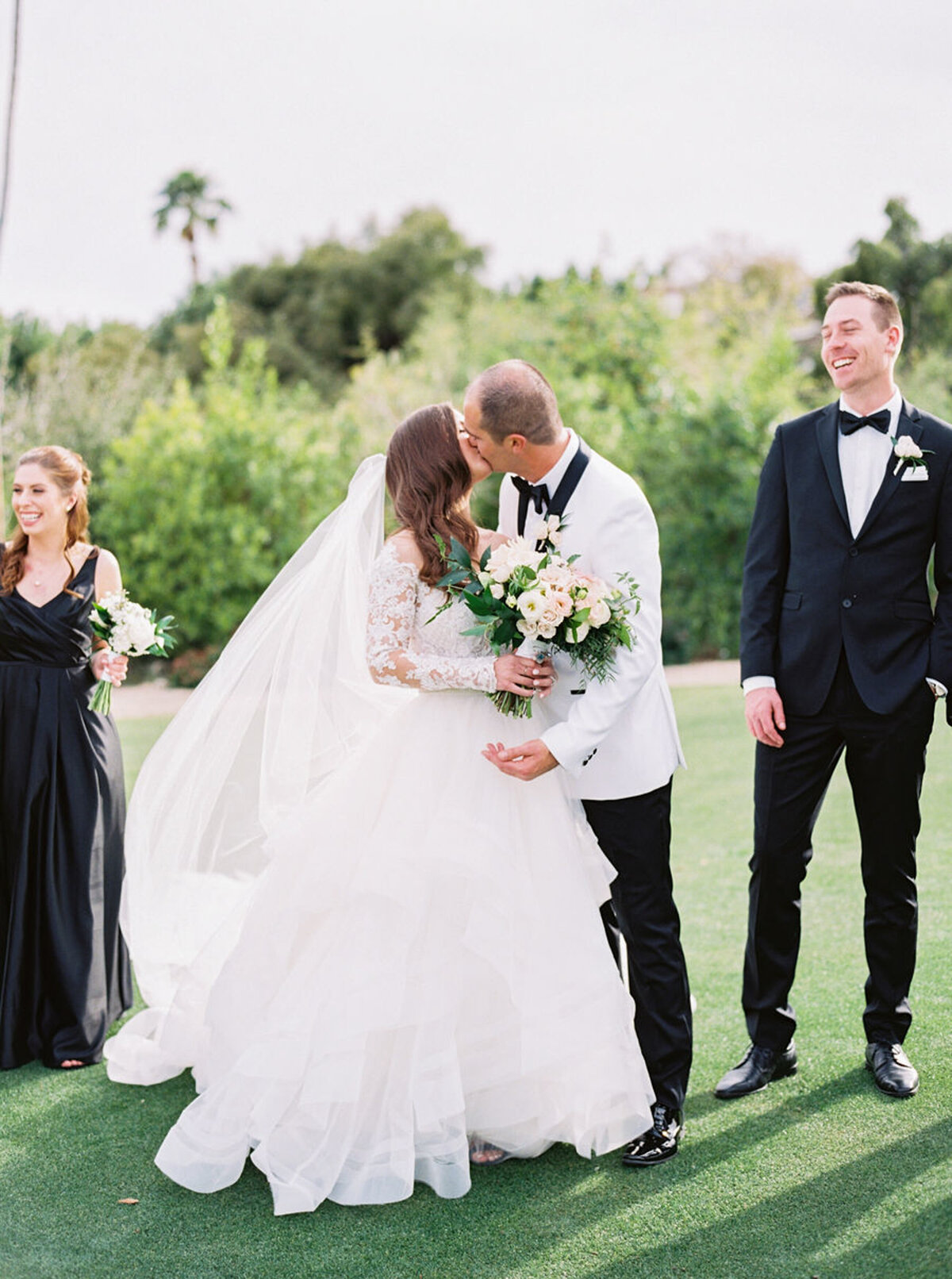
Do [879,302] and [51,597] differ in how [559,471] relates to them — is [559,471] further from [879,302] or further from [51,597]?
[51,597]

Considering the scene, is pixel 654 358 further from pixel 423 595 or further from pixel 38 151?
pixel 423 595

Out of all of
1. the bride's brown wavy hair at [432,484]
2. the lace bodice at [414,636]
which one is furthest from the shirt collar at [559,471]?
the lace bodice at [414,636]

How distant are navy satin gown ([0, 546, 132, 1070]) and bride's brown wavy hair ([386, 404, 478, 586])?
1.73 metres

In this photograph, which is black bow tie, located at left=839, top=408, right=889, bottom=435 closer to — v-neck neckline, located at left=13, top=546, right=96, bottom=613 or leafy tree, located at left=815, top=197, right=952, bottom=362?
v-neck neckline, located at left=13, top=546, right=96, bottom=613

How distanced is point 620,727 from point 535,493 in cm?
73

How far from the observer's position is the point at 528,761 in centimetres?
341

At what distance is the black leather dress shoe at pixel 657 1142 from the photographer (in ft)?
11.4

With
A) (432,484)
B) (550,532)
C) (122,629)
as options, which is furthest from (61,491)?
(550,532)

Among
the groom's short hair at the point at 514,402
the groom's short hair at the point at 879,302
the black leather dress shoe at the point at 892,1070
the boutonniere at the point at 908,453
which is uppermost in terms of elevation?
Answer: the groom's short hair at the point at 879,302

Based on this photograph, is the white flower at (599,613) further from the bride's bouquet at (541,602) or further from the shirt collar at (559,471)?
the shirt collar at (559,471)

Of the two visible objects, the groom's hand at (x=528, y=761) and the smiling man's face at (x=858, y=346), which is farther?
the smiling man's face at (x=858, y=346)

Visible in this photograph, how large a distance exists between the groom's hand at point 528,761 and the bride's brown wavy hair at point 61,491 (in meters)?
2.16

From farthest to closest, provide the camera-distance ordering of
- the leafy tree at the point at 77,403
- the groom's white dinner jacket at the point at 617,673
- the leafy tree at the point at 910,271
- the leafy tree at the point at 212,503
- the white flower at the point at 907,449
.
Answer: the leafy tree at the point at 910,271 → the leafy tree at the point at 77,403 → the leafy tree at the point at 212,503 → the white flower at the point at 907,449 → the groom's white dinner jacket at the point at 617,673

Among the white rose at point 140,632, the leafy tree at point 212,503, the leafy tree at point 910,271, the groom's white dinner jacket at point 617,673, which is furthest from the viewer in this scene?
the leafy tree at point 910,271
